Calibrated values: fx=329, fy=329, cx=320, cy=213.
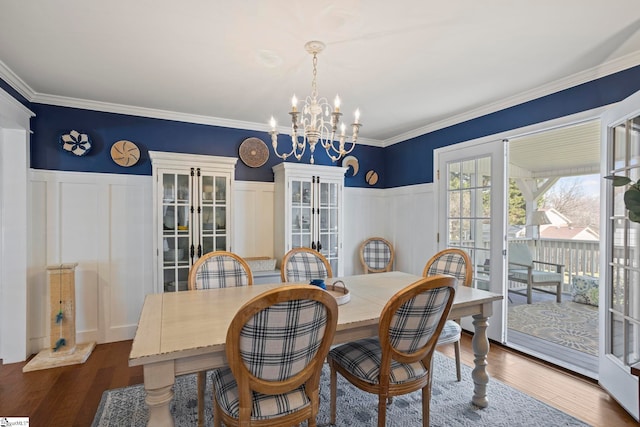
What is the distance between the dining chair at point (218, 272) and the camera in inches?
93.4

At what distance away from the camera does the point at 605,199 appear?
239 centimetres

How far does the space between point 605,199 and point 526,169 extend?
4597 mm

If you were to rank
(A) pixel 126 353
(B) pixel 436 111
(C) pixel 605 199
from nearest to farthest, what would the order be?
(C) pixel 605 199
(A) pixel 126 353
(B) pixel 436 111

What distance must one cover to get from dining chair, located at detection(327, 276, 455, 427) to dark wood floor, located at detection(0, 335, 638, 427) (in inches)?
48.4

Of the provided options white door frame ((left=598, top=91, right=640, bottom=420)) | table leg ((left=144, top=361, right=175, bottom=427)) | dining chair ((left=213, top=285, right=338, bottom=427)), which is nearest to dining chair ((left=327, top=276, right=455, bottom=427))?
dining chair ((left=213, top=285, right=338, bottom=427))

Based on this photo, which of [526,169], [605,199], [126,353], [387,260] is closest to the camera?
[605,199]

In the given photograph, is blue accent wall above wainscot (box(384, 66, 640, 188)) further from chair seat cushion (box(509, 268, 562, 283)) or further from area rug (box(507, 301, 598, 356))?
chair seat cushion (box(509, 268, 562, 283))

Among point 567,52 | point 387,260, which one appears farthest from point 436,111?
point 387,260

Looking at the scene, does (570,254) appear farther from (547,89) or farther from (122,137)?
(122,137)

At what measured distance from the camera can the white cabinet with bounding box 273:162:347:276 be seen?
3.79 metres

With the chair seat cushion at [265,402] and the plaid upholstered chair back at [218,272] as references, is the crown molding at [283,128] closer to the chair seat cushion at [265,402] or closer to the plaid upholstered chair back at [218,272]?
the plaid upholstered chair back at [218,272]

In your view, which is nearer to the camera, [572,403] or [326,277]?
[572,403]

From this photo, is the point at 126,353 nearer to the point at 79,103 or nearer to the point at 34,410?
the point at 34,410

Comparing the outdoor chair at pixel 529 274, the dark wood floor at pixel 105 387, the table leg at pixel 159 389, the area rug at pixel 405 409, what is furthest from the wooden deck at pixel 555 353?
the table leg at pixel 159 389
